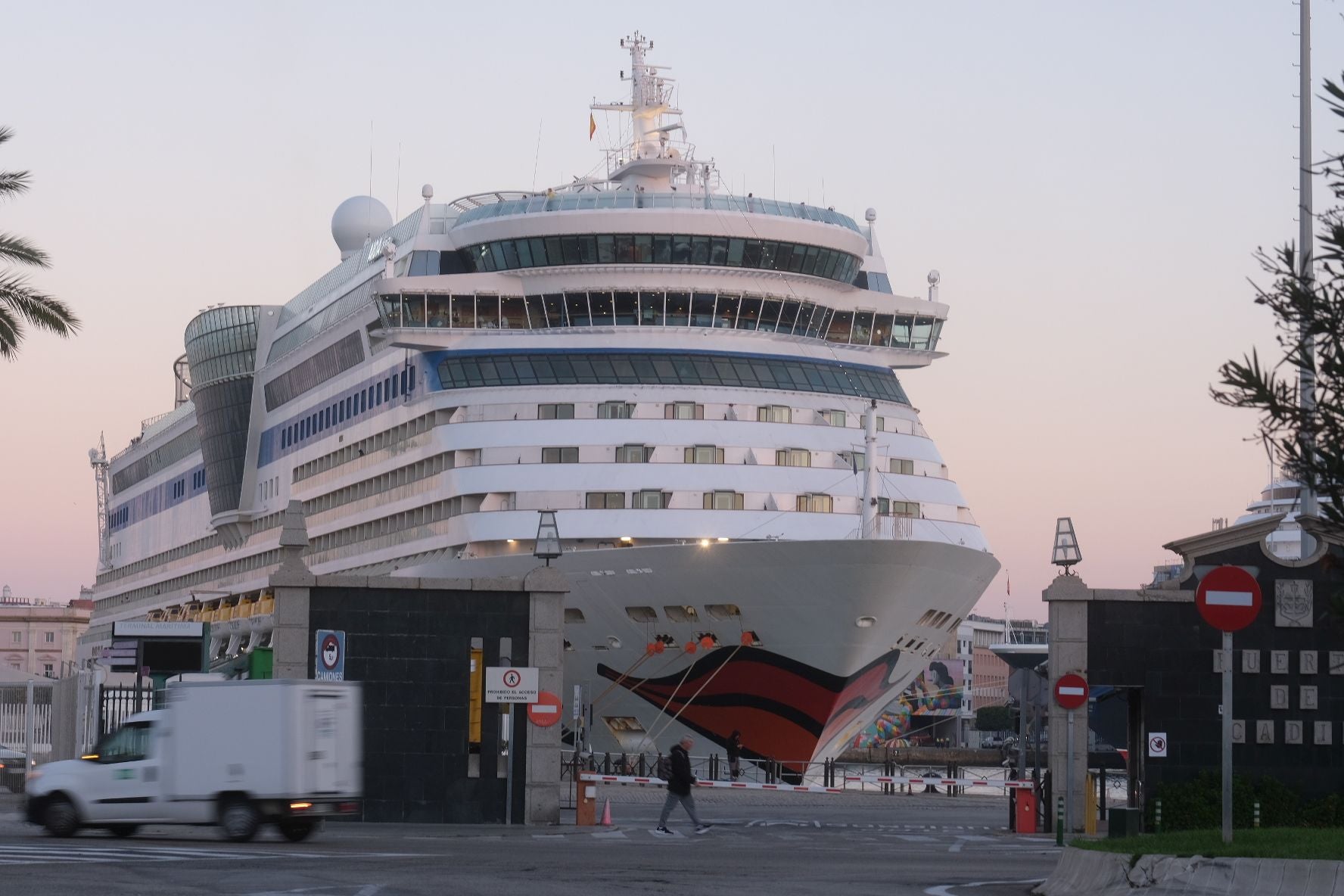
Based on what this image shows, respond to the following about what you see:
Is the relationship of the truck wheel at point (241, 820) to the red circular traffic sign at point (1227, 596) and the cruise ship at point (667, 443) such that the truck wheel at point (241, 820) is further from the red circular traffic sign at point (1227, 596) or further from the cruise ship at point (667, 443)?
the cruise ship at point (667, 443)

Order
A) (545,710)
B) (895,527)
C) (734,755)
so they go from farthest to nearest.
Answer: (895,527), (734,755), (545,710)

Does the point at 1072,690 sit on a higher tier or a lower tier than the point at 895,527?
lower

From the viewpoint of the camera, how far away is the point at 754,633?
43.3 meters

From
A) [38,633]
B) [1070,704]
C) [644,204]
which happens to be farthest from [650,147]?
[38,633]

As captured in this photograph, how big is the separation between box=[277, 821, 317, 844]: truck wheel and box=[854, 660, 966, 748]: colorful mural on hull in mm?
26280

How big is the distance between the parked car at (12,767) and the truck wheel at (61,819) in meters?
12.4

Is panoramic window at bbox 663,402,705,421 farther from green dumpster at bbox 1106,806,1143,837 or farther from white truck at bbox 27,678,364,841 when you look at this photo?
green dumpster at bbox 1106,806,1143,837

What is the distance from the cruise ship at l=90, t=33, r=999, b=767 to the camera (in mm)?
43438

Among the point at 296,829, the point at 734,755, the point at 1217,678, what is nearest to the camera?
the point at 296,829

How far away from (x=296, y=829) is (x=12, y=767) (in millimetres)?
14573

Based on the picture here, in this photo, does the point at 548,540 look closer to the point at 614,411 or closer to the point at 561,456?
the point at 561,456

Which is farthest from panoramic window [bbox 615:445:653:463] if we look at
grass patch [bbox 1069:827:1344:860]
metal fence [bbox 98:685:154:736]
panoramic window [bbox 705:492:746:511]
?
grass patch [bbox 1069:827:1344:860]

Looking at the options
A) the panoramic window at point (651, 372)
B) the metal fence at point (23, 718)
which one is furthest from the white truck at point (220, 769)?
the panoramic window at point (651, 372)

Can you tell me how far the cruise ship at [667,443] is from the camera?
43.4 meters
